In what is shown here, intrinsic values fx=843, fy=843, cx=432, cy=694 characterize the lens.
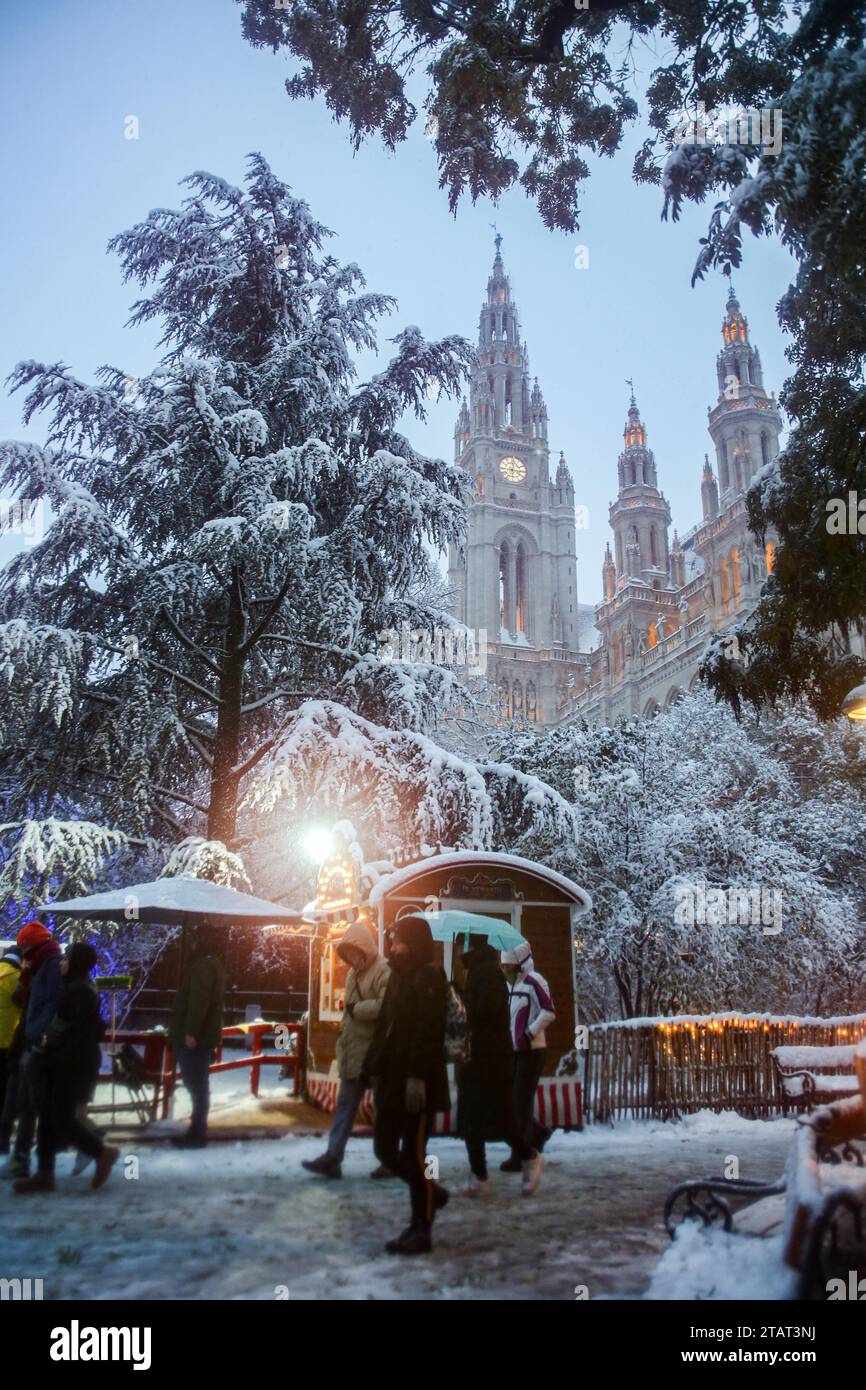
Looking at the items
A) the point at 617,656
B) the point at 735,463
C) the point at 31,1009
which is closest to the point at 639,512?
the point at 617,656

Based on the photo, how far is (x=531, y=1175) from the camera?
5.10 metres

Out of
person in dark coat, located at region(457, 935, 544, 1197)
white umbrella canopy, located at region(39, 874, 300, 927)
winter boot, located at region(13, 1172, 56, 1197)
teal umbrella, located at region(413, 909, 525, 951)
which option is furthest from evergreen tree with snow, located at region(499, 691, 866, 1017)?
winter boot, located at region(13, 1172, 56, 1197)

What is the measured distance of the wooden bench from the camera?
6.07m

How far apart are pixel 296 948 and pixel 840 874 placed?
11.2 metres

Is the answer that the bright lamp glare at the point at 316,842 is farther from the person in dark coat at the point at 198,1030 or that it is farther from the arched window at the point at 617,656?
the arched window at the point at 617,656

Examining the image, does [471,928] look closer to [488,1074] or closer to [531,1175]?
[488,1074]

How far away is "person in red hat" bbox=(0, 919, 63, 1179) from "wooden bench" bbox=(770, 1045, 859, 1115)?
16.6 ft

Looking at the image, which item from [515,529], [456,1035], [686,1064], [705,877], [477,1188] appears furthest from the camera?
[515,529]

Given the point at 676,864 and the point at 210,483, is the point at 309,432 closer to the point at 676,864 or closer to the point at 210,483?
the point at 210,483

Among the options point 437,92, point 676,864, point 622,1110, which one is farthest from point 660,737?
point 437,92

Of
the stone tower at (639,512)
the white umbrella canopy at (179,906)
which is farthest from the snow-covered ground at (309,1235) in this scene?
the stone tower at (639,512)

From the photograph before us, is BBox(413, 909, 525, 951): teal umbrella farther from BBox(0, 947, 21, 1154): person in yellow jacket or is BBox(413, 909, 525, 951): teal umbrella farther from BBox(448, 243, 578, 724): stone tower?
BBox(448, 243, 578, 724): stone tower

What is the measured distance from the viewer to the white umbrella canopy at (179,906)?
6020mm

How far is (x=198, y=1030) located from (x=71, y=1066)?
0.77 m
